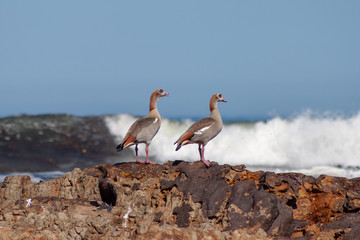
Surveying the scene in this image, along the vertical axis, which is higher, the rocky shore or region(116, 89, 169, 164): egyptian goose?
region(116, 89, 169, 164): egyptian goose

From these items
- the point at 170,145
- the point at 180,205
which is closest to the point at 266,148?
the point at 170,145

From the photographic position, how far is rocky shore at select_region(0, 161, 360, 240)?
10.1 m

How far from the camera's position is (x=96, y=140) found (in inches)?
1485

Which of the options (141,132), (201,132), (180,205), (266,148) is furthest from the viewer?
(266,148)

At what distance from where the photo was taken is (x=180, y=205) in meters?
10.7

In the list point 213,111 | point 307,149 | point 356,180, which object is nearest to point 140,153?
point 307,149

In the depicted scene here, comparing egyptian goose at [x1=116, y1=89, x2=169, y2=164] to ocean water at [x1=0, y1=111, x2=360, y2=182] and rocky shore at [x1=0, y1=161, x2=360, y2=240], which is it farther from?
ocean water at [x1=0, y1=111, x2=360, y2=182]

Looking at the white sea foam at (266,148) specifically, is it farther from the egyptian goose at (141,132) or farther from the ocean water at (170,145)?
the egyptian goose at (141,132)

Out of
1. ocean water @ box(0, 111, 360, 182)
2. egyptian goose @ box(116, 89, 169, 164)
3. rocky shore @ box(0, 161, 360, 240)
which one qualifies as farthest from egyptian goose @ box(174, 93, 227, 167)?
ocean water @ box(0, 111, 360, 182)

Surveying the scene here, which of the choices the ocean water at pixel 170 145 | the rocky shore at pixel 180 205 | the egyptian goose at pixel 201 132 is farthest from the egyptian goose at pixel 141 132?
the ocean water at pixel 170 145

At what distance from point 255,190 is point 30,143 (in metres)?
27.5

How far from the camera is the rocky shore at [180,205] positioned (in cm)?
1011

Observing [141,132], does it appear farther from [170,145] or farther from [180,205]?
[170,145]

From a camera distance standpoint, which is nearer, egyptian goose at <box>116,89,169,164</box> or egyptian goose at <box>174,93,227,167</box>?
egyptian goose at <box>174,93,227,167</box>
